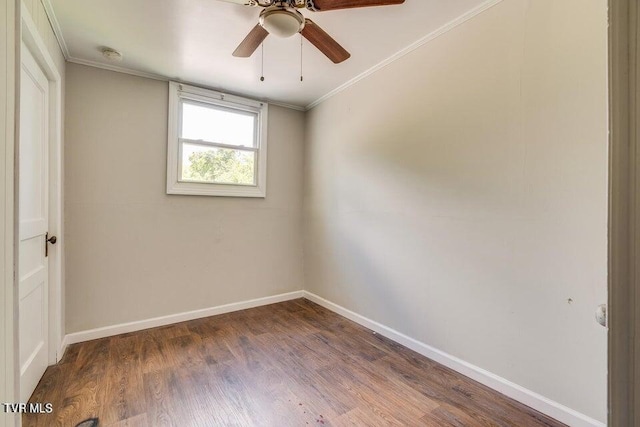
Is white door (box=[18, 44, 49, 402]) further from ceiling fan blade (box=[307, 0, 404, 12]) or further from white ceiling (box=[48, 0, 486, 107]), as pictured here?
ceiling fan blade (box=[307, 0, 404, 12])

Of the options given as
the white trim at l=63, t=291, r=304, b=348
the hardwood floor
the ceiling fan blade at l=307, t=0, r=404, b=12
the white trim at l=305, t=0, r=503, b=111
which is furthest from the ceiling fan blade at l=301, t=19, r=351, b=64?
the white trim at l=63, t=291, r=304, b=348

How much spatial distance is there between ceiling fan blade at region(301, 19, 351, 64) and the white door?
5.32 ft

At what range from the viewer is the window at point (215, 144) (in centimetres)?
301

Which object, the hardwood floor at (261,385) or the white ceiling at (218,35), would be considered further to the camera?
the white ceiling at (218,35)

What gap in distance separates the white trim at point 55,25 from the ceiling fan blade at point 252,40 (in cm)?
119

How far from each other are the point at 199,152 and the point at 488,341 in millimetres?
3103

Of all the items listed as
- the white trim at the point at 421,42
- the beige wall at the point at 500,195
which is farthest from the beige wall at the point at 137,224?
the beige wall at the point at 500,195

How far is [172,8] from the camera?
1.94 meters

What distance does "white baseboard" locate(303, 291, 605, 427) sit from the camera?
5.20 feet

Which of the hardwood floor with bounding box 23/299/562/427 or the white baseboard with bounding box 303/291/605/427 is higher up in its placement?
the white baseboard with bounding box 303/291/605/427

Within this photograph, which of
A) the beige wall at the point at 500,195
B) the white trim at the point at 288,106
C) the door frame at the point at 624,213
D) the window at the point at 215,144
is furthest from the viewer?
the white trim at the point at 288,106

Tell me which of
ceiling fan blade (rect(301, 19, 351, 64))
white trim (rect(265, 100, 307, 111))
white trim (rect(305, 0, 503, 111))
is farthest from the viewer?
white trim (rect(265, 100, 307, 111))

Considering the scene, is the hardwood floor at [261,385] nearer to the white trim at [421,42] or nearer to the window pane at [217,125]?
the window pane at [217,125]

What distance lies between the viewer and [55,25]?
2.07 metres
